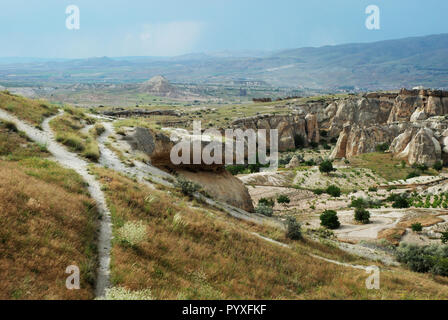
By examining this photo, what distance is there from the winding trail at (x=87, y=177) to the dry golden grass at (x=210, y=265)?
0.22 meters

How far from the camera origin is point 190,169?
875 inches

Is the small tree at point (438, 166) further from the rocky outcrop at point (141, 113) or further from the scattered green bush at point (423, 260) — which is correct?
the rocky outcrop at point (141, 113)

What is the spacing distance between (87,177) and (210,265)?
6574mm

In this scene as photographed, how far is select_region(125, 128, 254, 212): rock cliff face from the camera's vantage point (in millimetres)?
21094

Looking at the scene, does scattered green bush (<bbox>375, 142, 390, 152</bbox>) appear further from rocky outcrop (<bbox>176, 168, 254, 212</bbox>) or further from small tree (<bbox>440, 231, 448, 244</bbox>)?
rocky outcrop (<bbox>176, 168, 254, 212</bbox>)

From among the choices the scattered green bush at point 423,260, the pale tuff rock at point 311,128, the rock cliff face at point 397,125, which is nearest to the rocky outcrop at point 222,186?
the scattered green bush at point 423,260

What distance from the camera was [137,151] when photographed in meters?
20.3

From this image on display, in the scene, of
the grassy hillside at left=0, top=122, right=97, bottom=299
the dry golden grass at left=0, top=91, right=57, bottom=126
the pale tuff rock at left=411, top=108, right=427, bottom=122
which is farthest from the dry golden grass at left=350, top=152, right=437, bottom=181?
the grassy hillside at left=0, top=122, right=97, bottom=299

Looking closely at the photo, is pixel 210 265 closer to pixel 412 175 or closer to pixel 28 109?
pixel 28 109

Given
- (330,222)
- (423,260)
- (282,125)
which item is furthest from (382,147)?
(423,260)

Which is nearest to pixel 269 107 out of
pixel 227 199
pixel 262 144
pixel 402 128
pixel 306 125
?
pixel 306 125

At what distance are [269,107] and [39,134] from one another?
305 ft

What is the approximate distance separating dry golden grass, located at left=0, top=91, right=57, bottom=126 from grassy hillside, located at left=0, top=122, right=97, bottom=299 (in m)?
8.95
